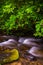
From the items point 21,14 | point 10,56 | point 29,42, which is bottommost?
point 29,42

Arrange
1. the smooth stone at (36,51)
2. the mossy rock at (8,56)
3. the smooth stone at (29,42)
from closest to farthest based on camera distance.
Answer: the mossy rock at (8,56) < the smooth stone at (36,51) < the smooth stone at (29,42)

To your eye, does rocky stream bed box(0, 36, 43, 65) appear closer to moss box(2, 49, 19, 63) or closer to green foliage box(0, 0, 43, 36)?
moss box(2, 49, 19, 63)

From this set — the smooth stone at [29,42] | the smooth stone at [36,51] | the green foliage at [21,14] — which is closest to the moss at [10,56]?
the smooth stone at [36,51]

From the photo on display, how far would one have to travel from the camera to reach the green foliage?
573 cm

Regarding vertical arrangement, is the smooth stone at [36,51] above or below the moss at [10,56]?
below

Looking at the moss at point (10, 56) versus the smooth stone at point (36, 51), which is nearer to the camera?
the moss at point (10, 56)

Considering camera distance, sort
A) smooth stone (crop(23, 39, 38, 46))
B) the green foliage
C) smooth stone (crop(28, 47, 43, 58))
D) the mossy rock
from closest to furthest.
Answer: the mossy rock < smooth stone (crop(28, 47, 43, 58)) < smooth stone (crop(23, 39, 38, 46)) < the green foliage

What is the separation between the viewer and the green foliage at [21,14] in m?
5.73

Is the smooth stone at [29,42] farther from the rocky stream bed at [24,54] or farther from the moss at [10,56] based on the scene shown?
the moss at [10,56]

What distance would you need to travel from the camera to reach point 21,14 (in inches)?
234

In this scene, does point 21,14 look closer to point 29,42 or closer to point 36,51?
point 29,42

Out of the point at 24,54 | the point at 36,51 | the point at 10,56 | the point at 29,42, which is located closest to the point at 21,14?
the point at 29,42

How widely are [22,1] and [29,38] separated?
51.8 inches

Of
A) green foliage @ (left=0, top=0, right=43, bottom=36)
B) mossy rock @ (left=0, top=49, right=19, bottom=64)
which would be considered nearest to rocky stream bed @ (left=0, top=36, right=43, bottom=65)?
mossy rock @ (left=0, top=49, right=19, bottom=64)
